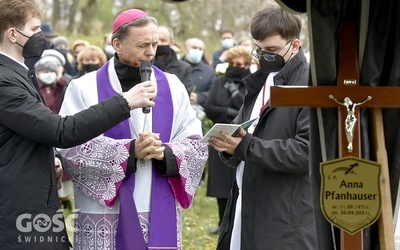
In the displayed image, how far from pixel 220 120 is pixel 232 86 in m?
0.47

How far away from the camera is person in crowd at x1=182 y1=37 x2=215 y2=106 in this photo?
40.7 feet

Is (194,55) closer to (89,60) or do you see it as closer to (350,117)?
(89,60)

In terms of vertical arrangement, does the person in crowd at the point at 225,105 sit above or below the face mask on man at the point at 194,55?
below

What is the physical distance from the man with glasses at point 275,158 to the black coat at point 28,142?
2.54 feet

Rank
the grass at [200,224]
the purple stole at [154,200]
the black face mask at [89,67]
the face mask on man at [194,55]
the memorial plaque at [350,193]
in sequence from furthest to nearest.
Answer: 1. the face mask on man at [194,55]
2. the black face mask at [89,67]
3. the grass at [200,224]
4. the purple stole at [154,200]
5. the memorial plaque at [350,193]

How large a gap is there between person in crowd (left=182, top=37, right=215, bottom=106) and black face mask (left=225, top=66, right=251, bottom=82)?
1.79 meters

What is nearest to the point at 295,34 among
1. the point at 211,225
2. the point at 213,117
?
the point at 213,117

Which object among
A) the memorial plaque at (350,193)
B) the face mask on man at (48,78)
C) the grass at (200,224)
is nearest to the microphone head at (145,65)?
the memorial plaque at (350,193)

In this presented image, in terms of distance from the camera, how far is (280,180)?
4926mm

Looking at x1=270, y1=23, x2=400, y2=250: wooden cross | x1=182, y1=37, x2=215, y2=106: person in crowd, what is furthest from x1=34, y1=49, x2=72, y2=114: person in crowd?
x1=270, y1=23, x2=400, y2=250: wooden cross

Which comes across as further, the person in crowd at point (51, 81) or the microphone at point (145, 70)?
the person in crowd at point (51, 81)

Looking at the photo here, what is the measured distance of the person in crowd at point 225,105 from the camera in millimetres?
9758

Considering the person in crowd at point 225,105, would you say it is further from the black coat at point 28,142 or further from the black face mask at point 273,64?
the black coat at point 28,142

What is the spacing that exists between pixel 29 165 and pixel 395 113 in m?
2.19
